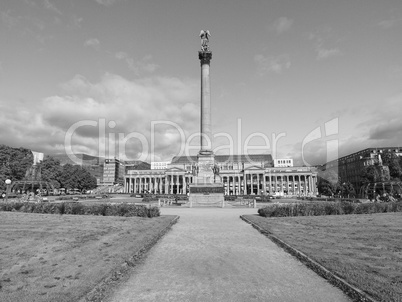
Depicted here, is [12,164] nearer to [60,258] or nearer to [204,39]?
[204,39]

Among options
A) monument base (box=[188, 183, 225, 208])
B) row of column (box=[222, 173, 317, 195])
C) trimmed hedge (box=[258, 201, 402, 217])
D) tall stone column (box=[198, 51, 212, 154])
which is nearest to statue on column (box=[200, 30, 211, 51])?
tall stone column (box=[198, 51, 212, 154])

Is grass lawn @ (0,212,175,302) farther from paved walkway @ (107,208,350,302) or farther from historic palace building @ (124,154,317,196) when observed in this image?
historic palace building @ (124,154,317,196)

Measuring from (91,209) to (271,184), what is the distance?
143388 millimetres

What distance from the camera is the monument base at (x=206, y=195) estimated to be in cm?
3988

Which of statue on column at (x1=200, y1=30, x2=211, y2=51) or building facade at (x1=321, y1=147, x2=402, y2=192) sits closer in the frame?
statue on column at (x1=200, y1=30, x2=211, y2=51)

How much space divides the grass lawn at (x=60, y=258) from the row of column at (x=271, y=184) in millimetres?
139823

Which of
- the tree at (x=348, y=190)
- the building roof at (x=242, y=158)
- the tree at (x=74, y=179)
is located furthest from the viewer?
the building roof at (x=242, y=158)

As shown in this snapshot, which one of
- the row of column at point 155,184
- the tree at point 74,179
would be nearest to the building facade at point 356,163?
the row of column at point 155,184

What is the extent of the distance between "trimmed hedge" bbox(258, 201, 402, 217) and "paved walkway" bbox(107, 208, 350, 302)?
1160 centimetres

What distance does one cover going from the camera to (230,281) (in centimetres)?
798

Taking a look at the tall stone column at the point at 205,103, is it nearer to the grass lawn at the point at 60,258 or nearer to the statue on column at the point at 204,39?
the statue on column at the point at 204,39

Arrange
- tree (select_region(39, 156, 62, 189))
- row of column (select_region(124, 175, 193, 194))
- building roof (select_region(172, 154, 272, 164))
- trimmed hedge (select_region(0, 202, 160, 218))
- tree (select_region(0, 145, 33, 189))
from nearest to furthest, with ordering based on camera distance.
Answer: trimmed hedge (select_region(0, 202, 160, 218)) → tree (select_region(0, 145, 33, 189)) → tree (select_region(39, 156, 62, 189)) → row of column (select_region(124, 175, 193, 194)) → building roof (select_region(172, 154, 272, 164))

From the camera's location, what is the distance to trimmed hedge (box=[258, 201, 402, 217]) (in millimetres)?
24625

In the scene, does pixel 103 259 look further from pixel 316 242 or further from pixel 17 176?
pixel 17 176
